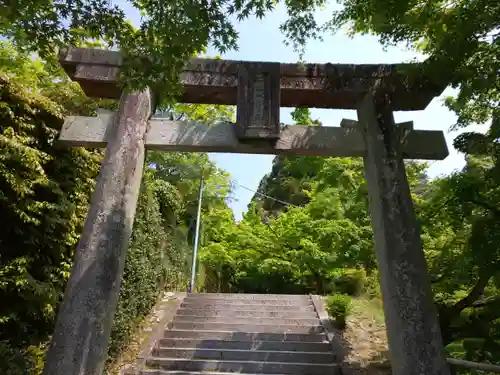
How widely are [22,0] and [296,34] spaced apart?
2.64 meters

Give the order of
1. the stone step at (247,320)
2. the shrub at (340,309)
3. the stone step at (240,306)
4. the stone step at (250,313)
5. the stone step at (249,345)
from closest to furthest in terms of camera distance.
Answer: the stone step at (249,345) < the shrub at (340,309) < the stone step at (247,320) < the stone step at (250,313) < the stone step at (240,306)

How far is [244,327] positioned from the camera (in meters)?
7.12

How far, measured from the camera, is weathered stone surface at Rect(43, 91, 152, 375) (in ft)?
11.1

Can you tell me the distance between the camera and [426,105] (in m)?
5.17

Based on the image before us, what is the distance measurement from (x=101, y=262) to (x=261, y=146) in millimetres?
2361

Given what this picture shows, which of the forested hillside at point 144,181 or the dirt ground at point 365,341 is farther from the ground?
the forested hillside at point 144,181

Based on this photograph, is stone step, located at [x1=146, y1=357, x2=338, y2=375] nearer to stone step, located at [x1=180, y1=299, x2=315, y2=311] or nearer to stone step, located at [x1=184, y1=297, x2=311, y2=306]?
stone step, located at [x1=180, y1=299, x2=315, y2=311]

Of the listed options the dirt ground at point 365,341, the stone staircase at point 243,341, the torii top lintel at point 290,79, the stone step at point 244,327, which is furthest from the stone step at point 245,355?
the torii top lintel at point 290,79

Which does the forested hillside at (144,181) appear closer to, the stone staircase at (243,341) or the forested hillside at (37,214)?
the forested hillside at (37,214)

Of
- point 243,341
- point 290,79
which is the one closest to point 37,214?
point 290,79

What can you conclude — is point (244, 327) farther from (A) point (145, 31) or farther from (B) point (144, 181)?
(A) point (145, 31)

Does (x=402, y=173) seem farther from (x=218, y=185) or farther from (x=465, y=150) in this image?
(x=218, y=185)

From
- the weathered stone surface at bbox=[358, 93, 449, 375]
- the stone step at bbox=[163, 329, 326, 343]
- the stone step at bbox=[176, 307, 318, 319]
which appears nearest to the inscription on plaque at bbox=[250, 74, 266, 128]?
the weathered stone surface at bbox=[358, 93, 449, 375]

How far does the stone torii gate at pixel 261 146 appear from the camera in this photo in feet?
11.8
